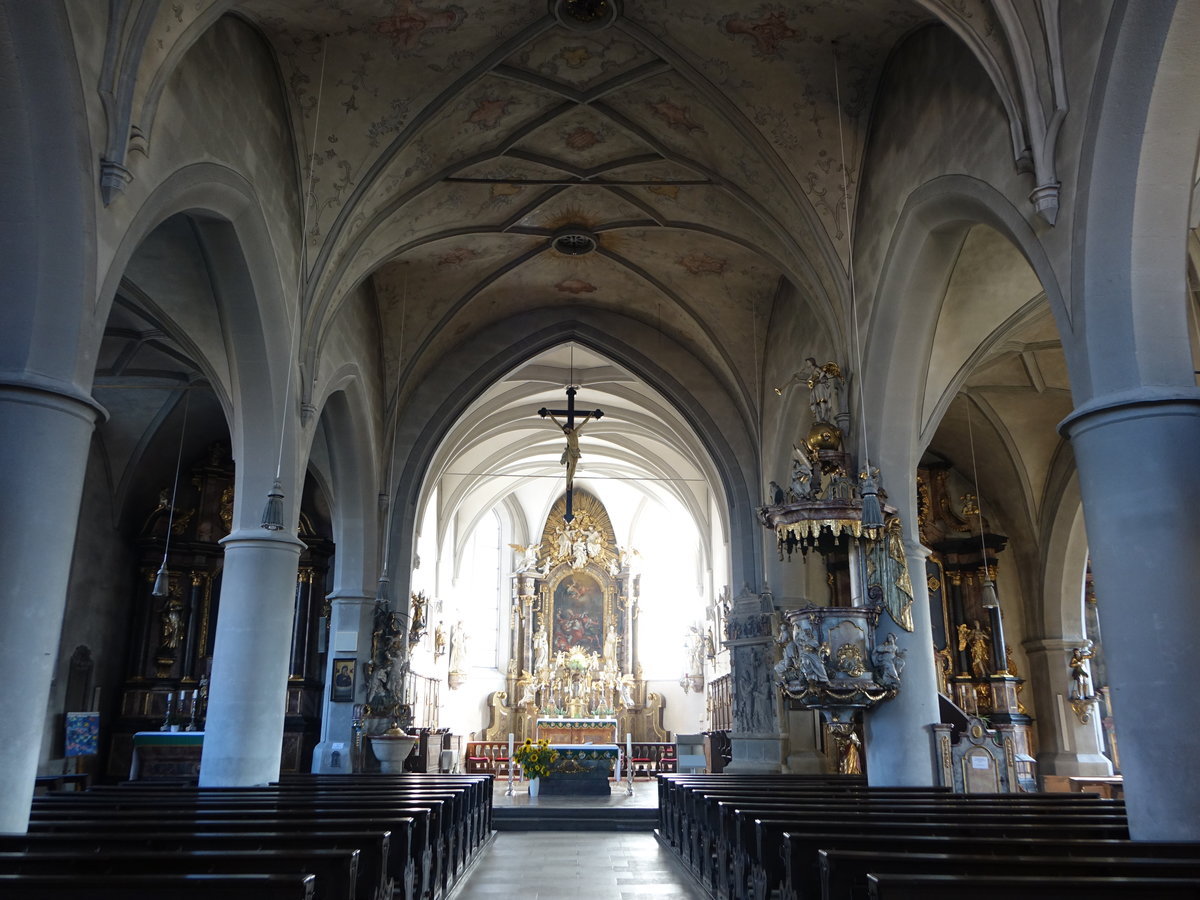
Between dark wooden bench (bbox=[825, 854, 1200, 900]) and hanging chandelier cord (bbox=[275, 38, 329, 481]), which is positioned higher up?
A: hanging chandelier cord (bbox=[275, 38, 329, 481])

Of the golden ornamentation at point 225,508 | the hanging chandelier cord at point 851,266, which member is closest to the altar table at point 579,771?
the golden ornamentation at point 225,508

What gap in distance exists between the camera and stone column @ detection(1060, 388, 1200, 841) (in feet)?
17.2

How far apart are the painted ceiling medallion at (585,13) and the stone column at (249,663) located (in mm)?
6024

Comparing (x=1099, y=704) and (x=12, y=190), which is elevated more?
(x=12, y=190)

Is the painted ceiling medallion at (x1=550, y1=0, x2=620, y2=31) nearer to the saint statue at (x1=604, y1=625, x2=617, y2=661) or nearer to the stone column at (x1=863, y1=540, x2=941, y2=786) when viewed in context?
the stone column at (x1=863, y1=540, x2=941, y2=786)

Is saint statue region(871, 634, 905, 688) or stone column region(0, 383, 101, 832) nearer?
stone column region(0, 383, 101, 832)

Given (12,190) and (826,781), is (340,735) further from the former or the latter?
(12,190)

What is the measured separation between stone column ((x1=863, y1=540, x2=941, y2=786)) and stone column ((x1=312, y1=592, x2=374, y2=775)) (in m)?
8.33

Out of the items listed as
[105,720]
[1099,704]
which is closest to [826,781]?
[1099,704]

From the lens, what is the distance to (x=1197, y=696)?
5.22 m

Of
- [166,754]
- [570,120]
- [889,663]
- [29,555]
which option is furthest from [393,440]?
[29,555]

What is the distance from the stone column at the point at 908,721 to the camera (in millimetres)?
9102

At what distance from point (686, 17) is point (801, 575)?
880cm

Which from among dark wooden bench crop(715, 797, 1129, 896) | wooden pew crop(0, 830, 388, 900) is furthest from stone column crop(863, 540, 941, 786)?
wooden pew crop(0, 830, 388, 900)
